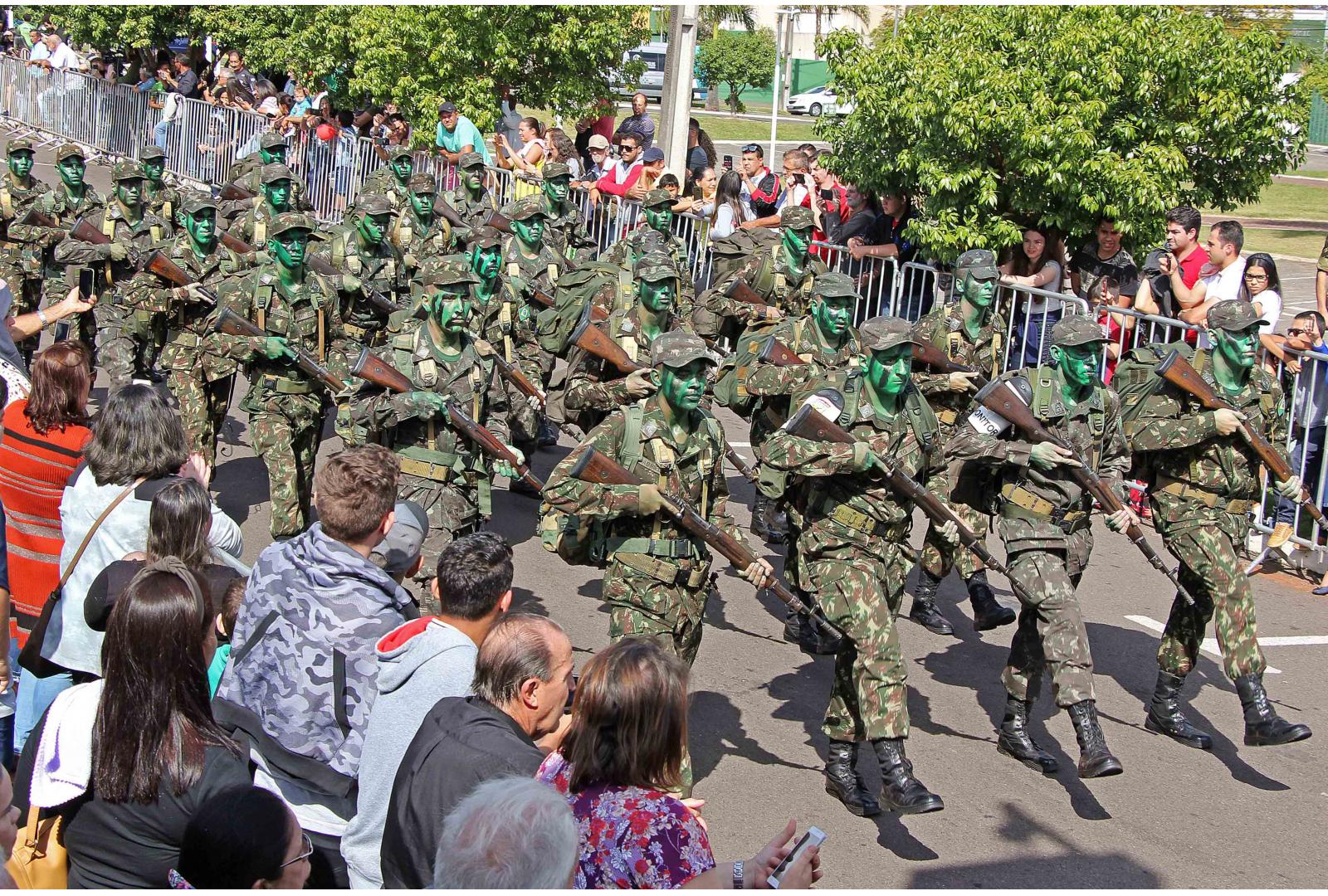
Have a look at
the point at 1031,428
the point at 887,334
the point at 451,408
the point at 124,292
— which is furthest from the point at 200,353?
the point at 1031,428

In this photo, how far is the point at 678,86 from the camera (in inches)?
661

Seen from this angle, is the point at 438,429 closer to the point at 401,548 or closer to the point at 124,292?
the point at 401,548

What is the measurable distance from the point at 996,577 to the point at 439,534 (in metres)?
4.10

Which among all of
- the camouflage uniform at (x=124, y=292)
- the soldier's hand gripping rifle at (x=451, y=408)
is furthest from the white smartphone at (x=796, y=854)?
the camouflage uniform at (x=124, y=292)

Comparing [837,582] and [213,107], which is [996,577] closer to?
[837,582]

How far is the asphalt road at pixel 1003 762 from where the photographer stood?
6.16 m

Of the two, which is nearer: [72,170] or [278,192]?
[278,192]

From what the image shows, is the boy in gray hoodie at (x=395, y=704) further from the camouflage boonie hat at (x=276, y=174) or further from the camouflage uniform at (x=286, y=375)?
the camouflage boonie hat at (x=276, y=174)

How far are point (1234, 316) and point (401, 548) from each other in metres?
4.54

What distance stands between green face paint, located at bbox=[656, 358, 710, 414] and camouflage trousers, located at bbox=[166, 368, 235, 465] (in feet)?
14.2

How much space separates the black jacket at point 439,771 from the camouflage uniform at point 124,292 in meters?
7.71

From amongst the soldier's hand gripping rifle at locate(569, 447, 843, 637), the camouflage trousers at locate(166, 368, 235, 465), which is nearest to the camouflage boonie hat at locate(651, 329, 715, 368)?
the soldier's hand gripping rifle at locate(569, 447, 843, 637)

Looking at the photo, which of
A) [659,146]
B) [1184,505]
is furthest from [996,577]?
[659,146]

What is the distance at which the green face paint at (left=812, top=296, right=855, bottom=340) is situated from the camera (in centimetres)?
827
